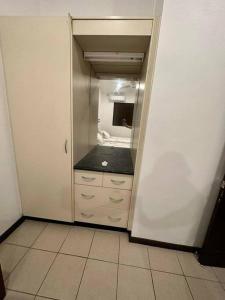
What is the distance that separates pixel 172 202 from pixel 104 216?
80 cm

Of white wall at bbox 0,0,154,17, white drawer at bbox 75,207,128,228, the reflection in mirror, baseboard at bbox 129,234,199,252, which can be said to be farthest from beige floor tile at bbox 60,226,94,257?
white wall at bbox 0,0,154,17

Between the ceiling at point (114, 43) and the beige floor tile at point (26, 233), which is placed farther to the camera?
the beige floor tile at point (26, 233)

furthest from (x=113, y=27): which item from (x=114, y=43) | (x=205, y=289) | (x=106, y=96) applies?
(x=205, y=289)

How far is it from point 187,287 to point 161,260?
0.27 m

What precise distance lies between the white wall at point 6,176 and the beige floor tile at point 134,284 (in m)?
1.35

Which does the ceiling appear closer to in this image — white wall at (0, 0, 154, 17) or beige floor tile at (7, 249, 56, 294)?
white wall at (0, 0, 154, 17)

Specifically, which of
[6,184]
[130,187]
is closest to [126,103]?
[130,187]

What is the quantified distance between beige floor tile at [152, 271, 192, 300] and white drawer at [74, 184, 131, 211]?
0.66m

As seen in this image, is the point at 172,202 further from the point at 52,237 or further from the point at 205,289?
the point at 52,237

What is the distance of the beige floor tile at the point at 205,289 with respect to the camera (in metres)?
1.14

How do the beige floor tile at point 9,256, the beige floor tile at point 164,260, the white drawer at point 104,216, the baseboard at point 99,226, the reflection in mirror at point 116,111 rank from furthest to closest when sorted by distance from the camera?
the reflection in mirror at point 116,111 < the baseboard at point 99,226 < the white drawer at point 104,216 < the beige floor tile at point 164,260 < the beige floor tile at point 9,256

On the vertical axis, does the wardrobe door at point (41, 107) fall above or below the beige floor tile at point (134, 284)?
above

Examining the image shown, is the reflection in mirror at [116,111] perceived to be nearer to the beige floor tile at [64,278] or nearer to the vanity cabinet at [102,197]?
the vanity cabinet at [102,197]

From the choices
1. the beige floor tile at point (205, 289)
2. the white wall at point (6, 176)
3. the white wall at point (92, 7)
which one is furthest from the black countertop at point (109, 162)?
the white wall at point (92, 7)
